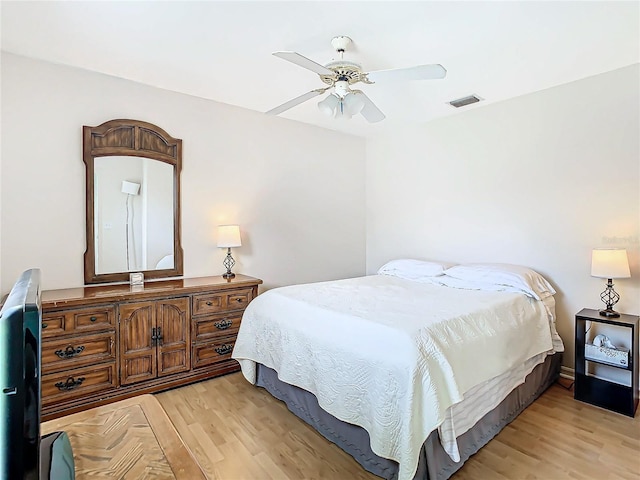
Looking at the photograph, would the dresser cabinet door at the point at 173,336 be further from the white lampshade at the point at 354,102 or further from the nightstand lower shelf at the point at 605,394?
the nightstand lower shelf at the point at 605,394

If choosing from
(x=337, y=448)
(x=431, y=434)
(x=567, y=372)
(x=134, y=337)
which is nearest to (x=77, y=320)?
(x=134, y=337)

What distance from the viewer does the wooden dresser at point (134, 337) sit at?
2.47 meters

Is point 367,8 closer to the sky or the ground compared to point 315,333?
closer to the sky

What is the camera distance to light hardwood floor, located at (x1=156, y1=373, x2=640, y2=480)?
2.00 m

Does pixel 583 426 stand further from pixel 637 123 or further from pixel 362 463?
pixel 637 123

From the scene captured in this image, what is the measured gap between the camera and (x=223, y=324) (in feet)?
10.6

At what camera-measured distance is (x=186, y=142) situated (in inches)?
138

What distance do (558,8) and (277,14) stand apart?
1689 millimetres

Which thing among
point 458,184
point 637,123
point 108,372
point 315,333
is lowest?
point 108,372

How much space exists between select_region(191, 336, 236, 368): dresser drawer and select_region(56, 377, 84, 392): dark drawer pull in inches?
32.3

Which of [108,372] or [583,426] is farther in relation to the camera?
[108,372]

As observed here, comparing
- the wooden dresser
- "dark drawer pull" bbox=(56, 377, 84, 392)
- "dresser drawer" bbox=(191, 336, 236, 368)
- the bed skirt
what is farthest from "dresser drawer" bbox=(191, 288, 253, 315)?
"dark drawer pull" bbox=(56, 377, 84, 392)

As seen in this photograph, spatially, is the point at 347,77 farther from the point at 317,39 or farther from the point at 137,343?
the point at 137,343

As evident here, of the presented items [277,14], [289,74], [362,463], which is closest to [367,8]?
[277,14]
